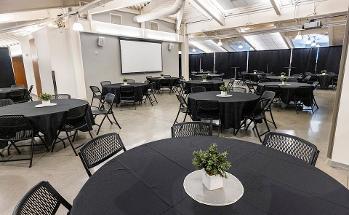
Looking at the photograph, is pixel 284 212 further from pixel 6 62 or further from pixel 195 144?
pixel 6 62

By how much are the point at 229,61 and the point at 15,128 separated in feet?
51.0

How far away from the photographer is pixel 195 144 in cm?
187

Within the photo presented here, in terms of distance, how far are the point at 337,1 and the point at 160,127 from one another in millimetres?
7317

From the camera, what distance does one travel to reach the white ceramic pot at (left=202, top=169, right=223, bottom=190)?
1224 millimetres

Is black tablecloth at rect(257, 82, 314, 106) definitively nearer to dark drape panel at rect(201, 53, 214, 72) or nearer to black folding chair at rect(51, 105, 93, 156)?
black folding chair at rect(51, 105, 93, 156)

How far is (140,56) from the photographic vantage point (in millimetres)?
10188

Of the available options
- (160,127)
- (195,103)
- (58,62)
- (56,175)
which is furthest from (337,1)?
(58,62)

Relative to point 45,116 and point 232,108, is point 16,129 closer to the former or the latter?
point 45,116

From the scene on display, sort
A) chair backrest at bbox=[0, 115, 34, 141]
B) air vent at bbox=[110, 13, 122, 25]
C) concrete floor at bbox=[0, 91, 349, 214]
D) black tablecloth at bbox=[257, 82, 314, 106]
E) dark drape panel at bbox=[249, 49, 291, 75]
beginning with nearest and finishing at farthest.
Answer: concrete floor at bbox=[0, 91, 349, 214] < chair backrest at bbox=[0, 115, 34, 141] < black tablecloth at bbox=[257, 82, 314, 106] < air vent at bbox=[110, 13, 122, 25] < dark drape panel at bbox=[249, 49, 291, 75]

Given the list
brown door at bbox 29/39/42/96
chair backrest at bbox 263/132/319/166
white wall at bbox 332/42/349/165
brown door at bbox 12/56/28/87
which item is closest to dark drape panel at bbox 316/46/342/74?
white wall at bbox 332/42/349/165

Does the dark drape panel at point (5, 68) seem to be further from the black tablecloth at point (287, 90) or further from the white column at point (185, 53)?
the black tablecloth at point (287, 90)

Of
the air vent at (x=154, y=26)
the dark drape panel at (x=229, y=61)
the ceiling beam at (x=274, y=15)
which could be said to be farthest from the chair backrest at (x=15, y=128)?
the dark drape panel at (x=229, y=61)

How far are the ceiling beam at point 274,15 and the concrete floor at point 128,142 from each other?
10.3 feet

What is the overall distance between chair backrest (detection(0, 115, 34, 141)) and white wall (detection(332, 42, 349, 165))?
169 inches
